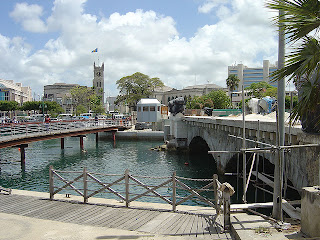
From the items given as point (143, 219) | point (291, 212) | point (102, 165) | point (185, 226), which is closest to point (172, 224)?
point (185, 226)

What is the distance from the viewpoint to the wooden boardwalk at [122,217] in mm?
9250

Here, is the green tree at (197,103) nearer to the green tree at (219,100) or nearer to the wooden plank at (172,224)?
the green tree at (219,100)

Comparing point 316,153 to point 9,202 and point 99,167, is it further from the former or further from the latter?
point 99,167

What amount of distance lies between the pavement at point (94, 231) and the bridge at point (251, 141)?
2.23 m

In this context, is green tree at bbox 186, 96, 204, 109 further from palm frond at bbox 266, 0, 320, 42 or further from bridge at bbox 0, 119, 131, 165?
palm frond at bbox 266, 0, 320, 42

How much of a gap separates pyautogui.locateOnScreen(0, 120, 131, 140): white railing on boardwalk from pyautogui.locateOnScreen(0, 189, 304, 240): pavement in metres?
21.2

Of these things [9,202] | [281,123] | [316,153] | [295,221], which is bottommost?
[9,202]

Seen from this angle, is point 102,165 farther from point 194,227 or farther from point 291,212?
point 291,212

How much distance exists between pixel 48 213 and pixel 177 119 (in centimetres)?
3293

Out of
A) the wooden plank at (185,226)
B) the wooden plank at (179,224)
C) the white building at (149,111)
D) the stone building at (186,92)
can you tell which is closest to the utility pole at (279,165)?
the wooden plank at (185,226)

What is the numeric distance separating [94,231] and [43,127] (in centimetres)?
3095

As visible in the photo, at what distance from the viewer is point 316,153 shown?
10.0 metres

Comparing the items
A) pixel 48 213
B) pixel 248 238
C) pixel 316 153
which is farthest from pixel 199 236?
pixel 48 213

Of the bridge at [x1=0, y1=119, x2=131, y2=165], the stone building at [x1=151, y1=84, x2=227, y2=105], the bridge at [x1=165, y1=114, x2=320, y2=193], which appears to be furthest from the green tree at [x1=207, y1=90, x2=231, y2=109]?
the bridge at [x1=165, y1=114, x2=320, y2=193]
